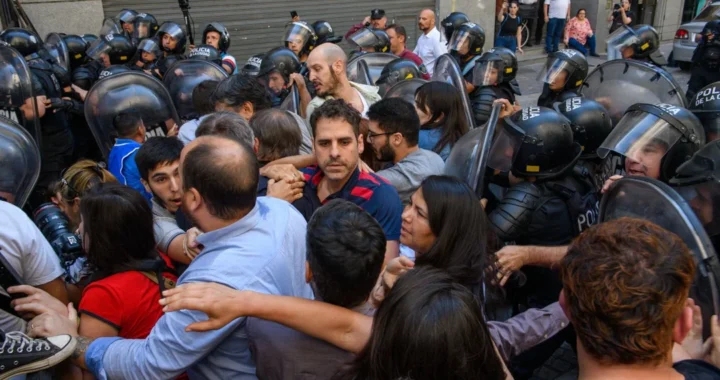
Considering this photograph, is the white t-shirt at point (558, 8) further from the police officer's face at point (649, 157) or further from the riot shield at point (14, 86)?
the riot shield at point (14, 86)

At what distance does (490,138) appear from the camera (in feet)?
10.2

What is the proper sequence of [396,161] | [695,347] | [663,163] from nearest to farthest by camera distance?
1. [695,347]
2. [663,163]
3. [396,161]

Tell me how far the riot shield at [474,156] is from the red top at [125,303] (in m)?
1.62

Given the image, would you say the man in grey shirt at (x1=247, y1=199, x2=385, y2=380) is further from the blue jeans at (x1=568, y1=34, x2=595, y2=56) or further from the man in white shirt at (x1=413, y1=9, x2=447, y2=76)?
the blue jeans at (x1=568, y1=34, x2=595, y2=56)

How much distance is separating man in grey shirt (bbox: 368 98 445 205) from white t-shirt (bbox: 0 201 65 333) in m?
1.71

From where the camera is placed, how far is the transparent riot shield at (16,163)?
3393mm

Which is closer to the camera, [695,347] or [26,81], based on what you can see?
[695,347]

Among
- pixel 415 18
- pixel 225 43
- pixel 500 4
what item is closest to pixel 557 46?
pixel 500 4

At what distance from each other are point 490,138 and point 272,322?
1.78m

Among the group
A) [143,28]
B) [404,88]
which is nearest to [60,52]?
[143,28]

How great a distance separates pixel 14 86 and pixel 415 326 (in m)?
4.31

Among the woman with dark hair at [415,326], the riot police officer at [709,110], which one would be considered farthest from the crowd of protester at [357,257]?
the riot police officer at [709,110]

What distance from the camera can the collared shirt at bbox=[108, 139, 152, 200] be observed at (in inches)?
144

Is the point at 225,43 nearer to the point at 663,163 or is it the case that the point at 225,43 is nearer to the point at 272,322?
the point at 663,163
